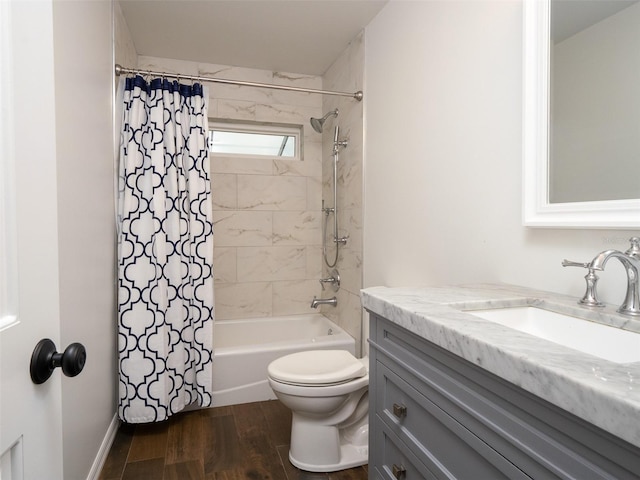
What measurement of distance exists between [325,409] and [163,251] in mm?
1236

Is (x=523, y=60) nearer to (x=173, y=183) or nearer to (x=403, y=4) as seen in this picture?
(x=403, y=4)

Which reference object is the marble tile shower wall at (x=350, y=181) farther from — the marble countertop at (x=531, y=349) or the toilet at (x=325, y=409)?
the marble countertop at (x=531, y=349)

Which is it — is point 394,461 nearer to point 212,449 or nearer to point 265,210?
point 212,449

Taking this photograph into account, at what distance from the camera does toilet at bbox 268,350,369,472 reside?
68.8 inches

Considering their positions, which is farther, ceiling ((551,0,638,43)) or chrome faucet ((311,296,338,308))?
chrome faucet ((311,296,338,308))

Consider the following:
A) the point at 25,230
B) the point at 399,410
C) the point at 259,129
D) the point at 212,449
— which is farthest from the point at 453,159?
the point at 259,129

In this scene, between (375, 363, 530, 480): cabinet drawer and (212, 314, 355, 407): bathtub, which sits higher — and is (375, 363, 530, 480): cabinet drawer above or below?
above

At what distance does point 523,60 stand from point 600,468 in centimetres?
119

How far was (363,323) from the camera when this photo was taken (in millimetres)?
2578

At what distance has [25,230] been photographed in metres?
0.54

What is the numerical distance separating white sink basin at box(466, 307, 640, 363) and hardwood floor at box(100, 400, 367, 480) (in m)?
1.19

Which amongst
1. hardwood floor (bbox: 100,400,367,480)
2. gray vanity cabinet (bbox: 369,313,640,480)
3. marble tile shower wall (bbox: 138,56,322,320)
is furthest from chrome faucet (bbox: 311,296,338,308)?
gray vanity cabinet (bbox: 369,313,640,480)

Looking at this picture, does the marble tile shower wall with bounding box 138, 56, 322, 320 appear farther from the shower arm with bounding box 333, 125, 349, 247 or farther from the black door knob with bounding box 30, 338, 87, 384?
the black door knob with bounding box 30, 338, 87, 384

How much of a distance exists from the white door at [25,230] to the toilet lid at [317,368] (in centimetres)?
123
